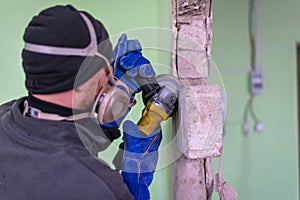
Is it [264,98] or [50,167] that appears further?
[264,98]

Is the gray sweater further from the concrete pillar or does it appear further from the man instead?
the concrete pillar

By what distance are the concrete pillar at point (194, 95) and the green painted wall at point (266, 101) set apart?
118cm

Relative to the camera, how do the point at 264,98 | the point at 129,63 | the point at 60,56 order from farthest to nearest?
the point at 264,98 → the point at 129,63 → the point at 60,56

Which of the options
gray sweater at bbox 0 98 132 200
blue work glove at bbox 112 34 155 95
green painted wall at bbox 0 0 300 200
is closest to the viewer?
gray sweater at bbox 0 98 132 200

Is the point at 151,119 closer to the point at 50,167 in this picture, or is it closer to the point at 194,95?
the point at 194,95

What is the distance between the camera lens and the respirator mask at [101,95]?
66 centimetres

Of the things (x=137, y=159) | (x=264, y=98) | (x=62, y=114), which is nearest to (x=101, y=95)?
(x=62, y=114)

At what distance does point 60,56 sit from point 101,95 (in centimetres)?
11

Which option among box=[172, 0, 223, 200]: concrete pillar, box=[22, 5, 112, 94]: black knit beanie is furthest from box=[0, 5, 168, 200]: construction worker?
box=[172, 0, 223, 200]: concrete pillar

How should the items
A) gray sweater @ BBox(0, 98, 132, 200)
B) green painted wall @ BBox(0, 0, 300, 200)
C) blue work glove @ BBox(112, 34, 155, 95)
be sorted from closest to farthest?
gray sweater @ BBox(0, 98, 132, 200)
blue work glove @ BBox(112, 34, 155, 95)
green painted wall @ BBox(0, 0, 300, 200)

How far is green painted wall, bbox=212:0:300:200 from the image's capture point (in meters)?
2.07

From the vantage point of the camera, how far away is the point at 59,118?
28.0 inches

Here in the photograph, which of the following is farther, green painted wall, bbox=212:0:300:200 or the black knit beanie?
green painted wall, bbox=212:0:300:200

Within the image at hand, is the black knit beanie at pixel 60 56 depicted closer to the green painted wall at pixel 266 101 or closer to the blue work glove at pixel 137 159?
the blue work glove at pixel 137 159
